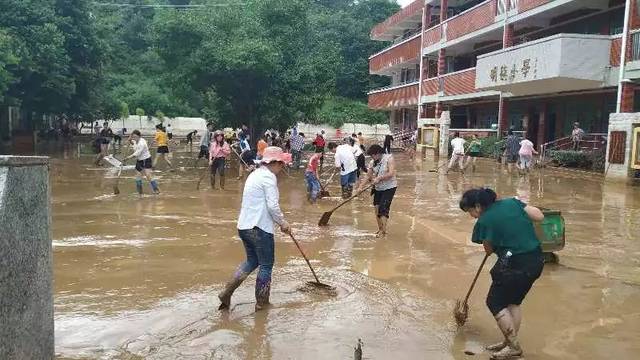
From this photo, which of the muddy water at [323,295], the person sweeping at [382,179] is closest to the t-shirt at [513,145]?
the muddy water at [323,295]

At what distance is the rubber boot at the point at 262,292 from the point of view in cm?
565

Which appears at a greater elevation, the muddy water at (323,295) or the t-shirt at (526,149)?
the t-shirt at (526,149)

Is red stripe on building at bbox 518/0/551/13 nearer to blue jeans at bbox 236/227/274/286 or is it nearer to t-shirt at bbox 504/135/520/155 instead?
t-shirt at bbox 504/135/520/155

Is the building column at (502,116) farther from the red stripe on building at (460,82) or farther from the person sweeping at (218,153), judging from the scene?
the person sweeping at (218,153)

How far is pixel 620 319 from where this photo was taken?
5.50 metres

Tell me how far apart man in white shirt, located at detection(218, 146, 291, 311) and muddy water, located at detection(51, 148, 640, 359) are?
0.88 ft

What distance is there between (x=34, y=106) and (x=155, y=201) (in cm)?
1904

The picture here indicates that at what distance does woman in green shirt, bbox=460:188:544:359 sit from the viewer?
14.7 ft

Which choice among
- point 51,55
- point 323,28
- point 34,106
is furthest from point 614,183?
point 323,28

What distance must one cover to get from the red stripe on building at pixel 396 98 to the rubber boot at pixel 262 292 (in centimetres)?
3011

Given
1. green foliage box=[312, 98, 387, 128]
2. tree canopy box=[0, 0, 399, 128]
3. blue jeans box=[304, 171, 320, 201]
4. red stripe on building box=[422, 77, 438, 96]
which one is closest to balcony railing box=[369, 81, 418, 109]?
red stripe on building box=[422, 77, 438, 96]

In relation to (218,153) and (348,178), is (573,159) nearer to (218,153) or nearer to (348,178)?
(348,178)

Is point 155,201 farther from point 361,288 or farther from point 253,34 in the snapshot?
point 253,34

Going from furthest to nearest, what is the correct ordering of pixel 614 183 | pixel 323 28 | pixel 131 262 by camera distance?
1. pixel 323 28
2. pixel 614 183
3. pixel 131 262
